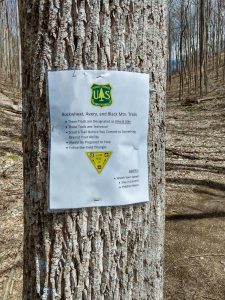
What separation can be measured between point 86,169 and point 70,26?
0.45 metres

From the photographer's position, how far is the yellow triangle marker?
46.9 inches

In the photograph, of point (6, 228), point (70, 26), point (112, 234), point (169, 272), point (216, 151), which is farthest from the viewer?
point (216, 151)

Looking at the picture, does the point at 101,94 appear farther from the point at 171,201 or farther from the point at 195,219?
the point at 171,201

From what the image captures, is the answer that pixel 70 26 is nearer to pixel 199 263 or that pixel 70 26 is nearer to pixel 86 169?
pixel 86 169

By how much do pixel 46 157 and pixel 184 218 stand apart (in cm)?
311

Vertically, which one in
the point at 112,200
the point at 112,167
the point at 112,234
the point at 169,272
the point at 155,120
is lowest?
the point at 169,272

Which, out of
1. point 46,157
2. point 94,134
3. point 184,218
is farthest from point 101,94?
point 184,218

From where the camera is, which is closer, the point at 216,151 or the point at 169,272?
the point at 169,272

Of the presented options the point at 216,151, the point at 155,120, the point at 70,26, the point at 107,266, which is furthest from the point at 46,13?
the point at 216,151

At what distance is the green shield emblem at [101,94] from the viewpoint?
117 centimetres

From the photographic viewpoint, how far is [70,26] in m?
1.13

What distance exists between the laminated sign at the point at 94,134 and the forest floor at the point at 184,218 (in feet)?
6.23

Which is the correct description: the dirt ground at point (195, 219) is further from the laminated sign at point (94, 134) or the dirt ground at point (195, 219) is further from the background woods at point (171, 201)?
the laminated sign at point (94, 134)

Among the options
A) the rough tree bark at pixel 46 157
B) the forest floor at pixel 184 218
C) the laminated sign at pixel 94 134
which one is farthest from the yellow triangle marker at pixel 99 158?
the forest floor at pixel 184 218
